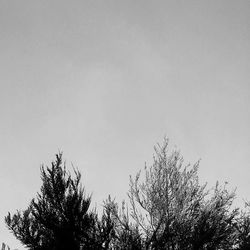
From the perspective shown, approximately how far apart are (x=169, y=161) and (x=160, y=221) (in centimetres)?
222

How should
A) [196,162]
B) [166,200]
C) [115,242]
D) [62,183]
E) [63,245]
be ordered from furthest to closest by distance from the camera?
1. [196,162]
2. [166,200]
3. [115,242]
4. [62,183]
5. [63,245]

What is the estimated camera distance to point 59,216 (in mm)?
6156

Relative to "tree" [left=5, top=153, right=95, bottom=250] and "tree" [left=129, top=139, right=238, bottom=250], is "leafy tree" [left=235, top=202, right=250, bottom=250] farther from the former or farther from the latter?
"tree" [left=5, top=153, right=95, bottom=250]

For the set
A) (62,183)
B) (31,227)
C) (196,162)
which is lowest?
(31,227)

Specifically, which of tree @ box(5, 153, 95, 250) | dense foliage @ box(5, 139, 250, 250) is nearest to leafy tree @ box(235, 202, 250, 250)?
dense foliage @ box(5, 139, 250, 250)

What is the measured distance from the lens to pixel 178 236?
748cm

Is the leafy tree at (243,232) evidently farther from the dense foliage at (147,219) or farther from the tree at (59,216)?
the tree at (59,216)

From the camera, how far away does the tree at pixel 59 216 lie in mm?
5922

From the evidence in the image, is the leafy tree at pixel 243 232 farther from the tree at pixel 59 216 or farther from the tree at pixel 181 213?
the tree at pixel 59 216

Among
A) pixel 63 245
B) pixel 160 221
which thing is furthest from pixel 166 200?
pixel 63 245

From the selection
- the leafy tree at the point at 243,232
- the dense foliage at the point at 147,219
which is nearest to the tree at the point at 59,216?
the dense foliage at the point at 147,219

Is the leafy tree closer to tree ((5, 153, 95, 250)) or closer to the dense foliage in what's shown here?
the dense foliage

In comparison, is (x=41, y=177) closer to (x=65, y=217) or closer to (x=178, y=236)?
(x=65, y=217)

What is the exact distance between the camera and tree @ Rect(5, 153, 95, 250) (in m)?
5.92
